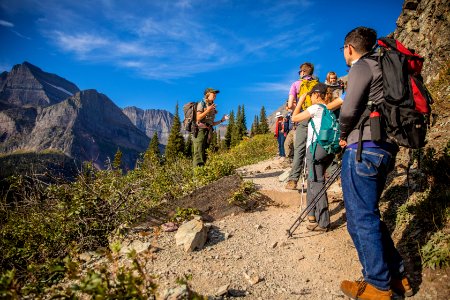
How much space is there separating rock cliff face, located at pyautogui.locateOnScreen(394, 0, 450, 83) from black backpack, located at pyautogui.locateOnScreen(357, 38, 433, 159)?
28.4ft

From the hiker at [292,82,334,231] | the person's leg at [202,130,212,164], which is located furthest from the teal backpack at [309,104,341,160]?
the person's leg at [202,130,212,164]

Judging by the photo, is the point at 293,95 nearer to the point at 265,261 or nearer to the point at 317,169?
the point at 317,169

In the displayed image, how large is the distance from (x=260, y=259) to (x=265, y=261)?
0.30ft

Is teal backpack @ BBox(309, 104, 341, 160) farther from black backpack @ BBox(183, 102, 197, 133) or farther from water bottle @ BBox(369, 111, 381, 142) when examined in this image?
black backpack @ BBox(183, 102, 197, 133)

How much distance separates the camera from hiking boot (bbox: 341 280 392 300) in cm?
291

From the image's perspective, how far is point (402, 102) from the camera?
276 cm

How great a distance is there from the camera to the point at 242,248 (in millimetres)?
4582

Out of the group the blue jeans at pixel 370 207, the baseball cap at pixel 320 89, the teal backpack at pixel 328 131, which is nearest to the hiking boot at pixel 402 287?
the blue jeans at pixel 370 207

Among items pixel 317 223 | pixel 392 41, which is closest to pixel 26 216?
pixel 317 223

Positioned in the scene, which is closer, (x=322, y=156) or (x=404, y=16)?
(x=322, y=156)

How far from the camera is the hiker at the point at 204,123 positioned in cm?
764

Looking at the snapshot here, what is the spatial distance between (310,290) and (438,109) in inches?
247

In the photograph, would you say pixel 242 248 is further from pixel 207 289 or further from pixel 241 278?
pixel 207 289

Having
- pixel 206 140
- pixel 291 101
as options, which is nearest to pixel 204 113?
pixel 206 140
